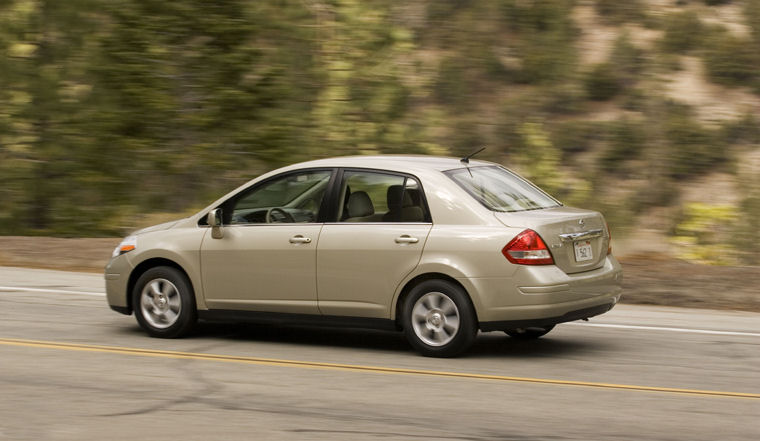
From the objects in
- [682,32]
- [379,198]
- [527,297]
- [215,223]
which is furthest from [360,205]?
[682,32]

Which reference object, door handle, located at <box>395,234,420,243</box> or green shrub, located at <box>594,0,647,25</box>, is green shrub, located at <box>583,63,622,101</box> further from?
door handle, located at <box>395,234,420,243</box>

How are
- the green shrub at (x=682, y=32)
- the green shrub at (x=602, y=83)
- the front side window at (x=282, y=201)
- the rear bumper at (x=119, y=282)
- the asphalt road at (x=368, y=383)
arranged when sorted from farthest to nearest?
the green shrub at (x=682, y=32)
the green shrub at (x=602, y=83)
the rear bumper at (x=119, y=282)
the front side window at (x=282, y=201)
the asphalt road at (x=368, y=383)

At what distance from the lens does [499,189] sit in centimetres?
930

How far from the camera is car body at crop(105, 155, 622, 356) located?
8625 millimetres

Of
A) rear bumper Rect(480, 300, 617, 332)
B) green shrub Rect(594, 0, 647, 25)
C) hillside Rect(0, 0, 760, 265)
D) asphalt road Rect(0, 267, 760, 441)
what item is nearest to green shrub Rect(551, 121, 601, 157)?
hillside Rect(0, 0, 760, 265)

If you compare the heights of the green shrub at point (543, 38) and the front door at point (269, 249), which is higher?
the green shrub at point (543, 38)

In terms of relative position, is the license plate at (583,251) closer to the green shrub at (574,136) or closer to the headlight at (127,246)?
the headlight at (127,246)

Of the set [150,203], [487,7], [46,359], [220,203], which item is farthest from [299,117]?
[487,7]

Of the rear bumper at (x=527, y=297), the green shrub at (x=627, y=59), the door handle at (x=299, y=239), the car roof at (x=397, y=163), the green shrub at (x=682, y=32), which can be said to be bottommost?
the rear bumper at (x=527, y=297)

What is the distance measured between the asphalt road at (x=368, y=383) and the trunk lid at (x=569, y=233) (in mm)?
786

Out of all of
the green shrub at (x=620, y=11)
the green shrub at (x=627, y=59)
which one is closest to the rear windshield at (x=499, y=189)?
the green shrub at (x=627, y=59)

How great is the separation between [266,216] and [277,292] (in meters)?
0.70

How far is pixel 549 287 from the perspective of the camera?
8.53 m

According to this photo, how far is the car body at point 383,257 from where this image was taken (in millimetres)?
8625
